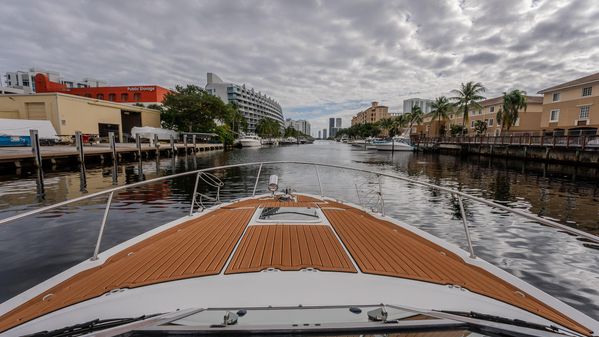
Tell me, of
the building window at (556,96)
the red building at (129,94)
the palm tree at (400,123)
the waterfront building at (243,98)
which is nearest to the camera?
the building window at (556,96)

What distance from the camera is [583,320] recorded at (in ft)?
6.40

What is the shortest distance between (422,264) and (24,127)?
4147cm

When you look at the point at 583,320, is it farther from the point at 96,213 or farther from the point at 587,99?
the point at 587,99

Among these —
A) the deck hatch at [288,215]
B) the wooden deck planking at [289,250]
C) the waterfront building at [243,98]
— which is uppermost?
the waterfront building at [243,98]

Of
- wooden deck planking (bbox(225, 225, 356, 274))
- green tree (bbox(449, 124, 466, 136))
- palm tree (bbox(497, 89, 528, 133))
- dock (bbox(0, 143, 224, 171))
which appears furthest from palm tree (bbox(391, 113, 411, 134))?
wooden deck planking (bbox(225, 225, 356, 274))

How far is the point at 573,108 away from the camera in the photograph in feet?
115

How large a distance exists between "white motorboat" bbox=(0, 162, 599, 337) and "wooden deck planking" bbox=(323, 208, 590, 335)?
14 millimetres

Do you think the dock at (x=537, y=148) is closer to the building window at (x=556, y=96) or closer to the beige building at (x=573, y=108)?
the beige building at (x=573, y=108)

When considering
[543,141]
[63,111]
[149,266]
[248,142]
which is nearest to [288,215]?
[149,266]

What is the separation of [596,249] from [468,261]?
6734 millimetres

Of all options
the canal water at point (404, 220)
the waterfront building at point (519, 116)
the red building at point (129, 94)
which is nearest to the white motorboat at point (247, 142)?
the red building at point (129, 94)

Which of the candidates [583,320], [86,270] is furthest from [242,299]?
[583,320]

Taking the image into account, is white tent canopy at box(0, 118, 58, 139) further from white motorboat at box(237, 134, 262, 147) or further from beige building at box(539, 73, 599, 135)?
beige building at box(539, 73, 599, 135)

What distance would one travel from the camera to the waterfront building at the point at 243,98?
386 feet
